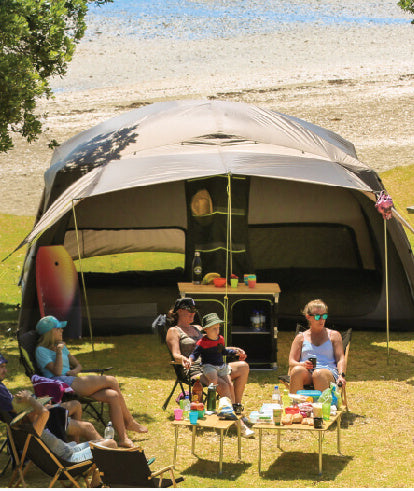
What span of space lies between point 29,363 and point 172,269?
533 cm

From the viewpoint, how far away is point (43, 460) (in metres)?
5.39

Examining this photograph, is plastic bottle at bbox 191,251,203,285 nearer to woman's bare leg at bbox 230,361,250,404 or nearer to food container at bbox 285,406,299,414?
woman's bare leg at bbox 230,361,250,404

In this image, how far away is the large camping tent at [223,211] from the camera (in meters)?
9.00

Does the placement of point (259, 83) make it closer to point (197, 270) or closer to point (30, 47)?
point (30, 47)

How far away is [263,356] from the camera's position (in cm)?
879

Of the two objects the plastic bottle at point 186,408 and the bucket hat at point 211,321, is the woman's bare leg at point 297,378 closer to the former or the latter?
the bucket hat at point 211,321

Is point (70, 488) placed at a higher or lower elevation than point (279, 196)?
lower

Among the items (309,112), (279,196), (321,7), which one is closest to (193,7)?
(321,7)

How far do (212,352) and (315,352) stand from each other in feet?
2.82

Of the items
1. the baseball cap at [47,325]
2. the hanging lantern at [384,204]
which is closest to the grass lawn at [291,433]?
the baseball cap at [47,325]

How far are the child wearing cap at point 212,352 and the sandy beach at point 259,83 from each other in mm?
12460

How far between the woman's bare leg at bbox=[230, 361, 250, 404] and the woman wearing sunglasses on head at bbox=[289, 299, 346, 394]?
37cm

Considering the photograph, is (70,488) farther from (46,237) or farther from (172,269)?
(172,269)

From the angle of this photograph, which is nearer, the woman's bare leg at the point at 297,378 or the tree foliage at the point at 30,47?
the woman's bare leg at the point at 297,378
